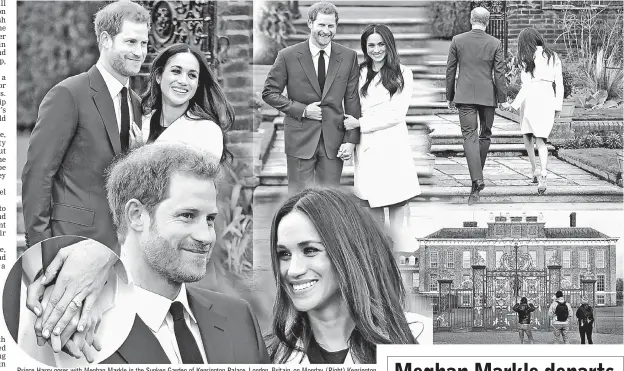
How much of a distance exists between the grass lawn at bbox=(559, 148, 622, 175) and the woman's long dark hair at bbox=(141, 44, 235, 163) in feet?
8.73

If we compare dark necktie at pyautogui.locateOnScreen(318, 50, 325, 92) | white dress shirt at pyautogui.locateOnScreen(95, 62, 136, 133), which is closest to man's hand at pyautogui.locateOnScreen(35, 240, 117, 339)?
white dress shirt at pyautogui.locateOnScreen(95, 62, 136, 133)

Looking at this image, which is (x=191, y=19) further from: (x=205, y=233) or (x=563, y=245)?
(x=563, y=245)

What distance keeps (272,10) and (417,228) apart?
6.40 ft

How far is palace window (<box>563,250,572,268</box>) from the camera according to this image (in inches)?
397

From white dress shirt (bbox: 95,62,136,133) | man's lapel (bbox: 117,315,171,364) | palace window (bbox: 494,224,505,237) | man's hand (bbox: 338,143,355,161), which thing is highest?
white dress shirt (bbox: 95,62,136,133)

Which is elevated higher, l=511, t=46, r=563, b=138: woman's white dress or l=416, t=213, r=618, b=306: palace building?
l=511, t=46, r=563, b=138: woman's white dress

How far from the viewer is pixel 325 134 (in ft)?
32.2

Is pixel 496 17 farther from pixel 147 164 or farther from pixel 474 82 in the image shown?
pixel 147 164

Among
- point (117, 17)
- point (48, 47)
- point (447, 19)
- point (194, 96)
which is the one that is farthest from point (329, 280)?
point (48, 47)

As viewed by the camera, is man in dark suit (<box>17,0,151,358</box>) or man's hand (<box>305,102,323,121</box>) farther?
man's hand (<box>305,102,323,121</box>)

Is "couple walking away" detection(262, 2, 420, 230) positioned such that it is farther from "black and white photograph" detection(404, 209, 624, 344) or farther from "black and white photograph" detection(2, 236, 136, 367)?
"black and white photograph" detection(2, 236, 136, 367)

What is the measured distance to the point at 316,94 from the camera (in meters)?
9.80

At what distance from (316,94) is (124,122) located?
4.65ft

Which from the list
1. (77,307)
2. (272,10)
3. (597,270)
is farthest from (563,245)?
(77,307)
